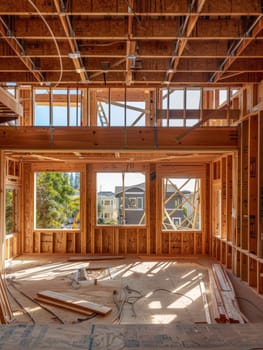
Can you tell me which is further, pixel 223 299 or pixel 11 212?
pixel 11 212

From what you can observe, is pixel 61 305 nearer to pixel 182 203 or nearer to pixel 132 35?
pixel 132 35

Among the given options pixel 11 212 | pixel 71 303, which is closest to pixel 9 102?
pixel 71 303

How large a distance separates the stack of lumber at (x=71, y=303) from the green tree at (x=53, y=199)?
7.69 m

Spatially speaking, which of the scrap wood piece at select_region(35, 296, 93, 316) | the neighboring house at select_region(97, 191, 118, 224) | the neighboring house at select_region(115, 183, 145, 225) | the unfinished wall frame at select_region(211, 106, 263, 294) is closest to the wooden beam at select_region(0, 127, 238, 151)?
the unfinished wall frame at select_region(211, 106, 263, 294)

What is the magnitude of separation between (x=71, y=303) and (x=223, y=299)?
8.36 feet

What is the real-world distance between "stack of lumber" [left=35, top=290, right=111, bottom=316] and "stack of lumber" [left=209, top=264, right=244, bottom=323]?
1714 mm

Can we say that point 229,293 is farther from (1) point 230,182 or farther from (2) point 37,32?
(2) point 37,32

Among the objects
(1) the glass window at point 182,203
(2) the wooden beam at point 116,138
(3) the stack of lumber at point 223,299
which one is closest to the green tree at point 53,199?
(1) the glass window at point 182,203

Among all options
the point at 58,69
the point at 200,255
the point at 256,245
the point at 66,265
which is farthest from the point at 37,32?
the point at 200,255

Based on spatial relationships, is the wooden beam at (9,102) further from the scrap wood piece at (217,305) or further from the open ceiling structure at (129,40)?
the scrap wood piece at (217,305)

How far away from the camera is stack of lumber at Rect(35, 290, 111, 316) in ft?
15.4

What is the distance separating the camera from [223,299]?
16.5 ft

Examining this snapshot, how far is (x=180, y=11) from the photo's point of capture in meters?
3.19

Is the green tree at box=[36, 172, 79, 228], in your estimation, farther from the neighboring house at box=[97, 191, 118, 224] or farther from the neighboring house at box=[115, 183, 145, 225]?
the neighboring house at box=[115, 183, 145, 225]
